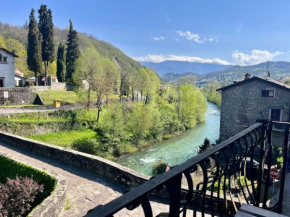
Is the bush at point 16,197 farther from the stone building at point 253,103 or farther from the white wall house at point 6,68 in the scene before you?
the white wall house at point 6,68

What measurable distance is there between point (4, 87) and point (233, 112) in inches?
959

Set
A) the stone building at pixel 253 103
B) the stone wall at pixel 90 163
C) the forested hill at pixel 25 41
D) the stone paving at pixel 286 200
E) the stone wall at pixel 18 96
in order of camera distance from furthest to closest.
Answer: the forested hill at pixel 25 41, the stone wall at pixel 18 96, the stone building at pixel 253 103, the stone wall at pixel 90 163, the stone paving at pixel 286 200

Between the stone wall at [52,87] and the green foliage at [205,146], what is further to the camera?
the stone wall at [52,87]

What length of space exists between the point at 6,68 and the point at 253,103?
2640cm

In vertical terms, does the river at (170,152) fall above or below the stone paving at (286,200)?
below

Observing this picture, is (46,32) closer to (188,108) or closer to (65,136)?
(65,136)

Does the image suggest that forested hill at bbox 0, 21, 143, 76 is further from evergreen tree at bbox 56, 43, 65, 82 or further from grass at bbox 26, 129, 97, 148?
grass at bbox 26, 129, 97, 148

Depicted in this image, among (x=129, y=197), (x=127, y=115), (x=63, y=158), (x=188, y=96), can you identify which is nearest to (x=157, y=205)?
(x=63, y=158)

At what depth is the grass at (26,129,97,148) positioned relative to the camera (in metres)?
22.3

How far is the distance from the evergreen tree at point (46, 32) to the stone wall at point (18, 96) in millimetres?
6731

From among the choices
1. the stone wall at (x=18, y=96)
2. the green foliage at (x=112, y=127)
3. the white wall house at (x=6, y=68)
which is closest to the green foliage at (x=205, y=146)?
the green foliage at (x=112, y=127)

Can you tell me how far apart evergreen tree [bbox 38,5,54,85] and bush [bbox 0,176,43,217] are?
29505mm

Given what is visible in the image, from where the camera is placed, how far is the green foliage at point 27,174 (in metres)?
7.50

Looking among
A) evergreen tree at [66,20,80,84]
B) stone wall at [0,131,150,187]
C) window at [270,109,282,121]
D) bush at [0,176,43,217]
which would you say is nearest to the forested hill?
evergreen tree at [66,20,80,84]
